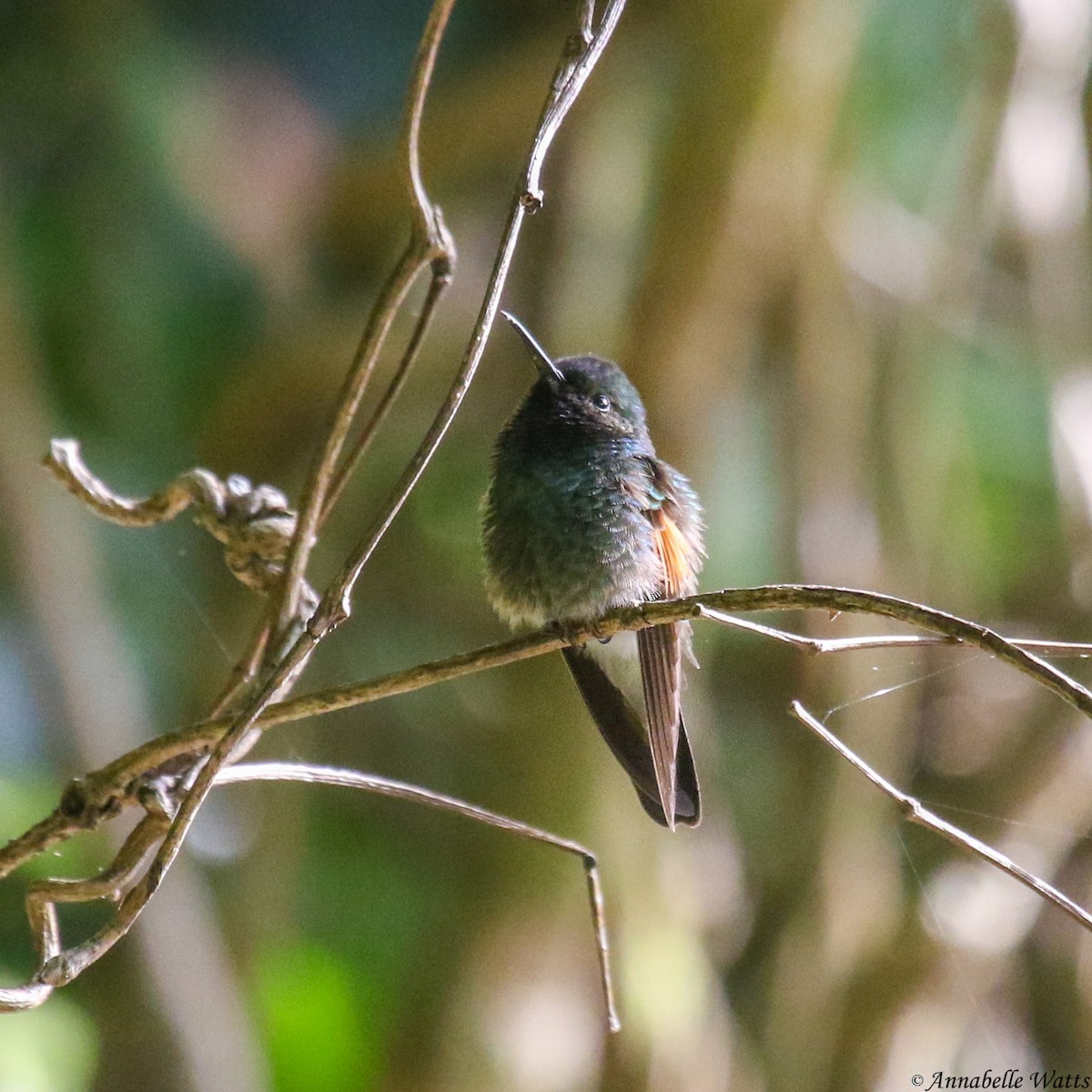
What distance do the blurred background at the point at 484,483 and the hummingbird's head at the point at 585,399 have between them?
0.88m

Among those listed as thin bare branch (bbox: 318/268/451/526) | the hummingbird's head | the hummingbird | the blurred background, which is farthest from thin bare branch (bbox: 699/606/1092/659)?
the blurred background

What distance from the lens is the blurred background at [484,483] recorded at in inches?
120

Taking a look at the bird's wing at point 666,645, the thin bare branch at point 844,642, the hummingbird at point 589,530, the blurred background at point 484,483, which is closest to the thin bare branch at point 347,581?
the thin bare branch at point 844,642

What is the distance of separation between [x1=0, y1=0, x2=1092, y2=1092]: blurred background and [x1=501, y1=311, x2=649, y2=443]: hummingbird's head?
878mm

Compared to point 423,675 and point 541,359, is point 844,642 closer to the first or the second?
point 423,675

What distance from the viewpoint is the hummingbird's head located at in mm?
2205

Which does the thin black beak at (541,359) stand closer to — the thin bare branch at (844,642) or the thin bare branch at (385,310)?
the thin bare branch at (385,310)

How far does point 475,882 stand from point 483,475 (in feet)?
5.11

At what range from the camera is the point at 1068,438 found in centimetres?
330

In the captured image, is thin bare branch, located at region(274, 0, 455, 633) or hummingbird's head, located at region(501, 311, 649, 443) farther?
hummingbird's head, located at region(501, 311, 649, 443)

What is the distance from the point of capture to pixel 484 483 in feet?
14.3

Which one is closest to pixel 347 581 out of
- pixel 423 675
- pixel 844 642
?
pixel 423 675

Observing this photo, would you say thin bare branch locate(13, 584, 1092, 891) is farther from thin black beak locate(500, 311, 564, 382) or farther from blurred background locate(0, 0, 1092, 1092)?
blurred background locate(0, 0, 1092, 1092)

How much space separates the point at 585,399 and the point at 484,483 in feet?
7.00
